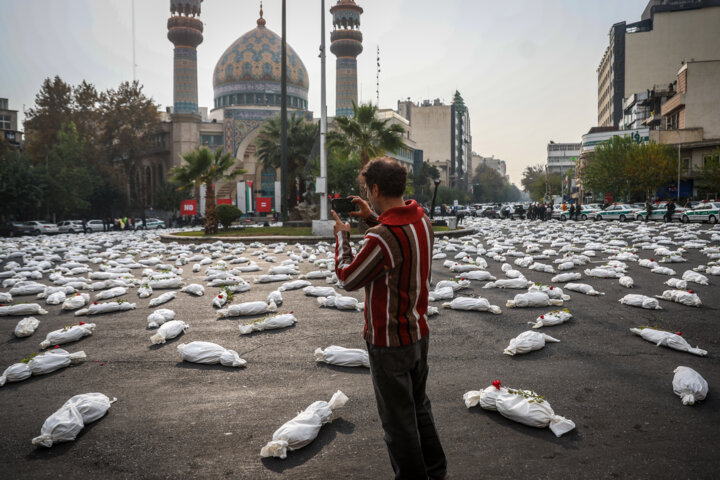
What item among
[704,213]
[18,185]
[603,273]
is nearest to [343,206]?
[603,273]

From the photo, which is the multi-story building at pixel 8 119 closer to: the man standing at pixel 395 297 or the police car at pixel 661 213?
the police car at pixel 661 213

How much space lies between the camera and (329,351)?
5016 mm

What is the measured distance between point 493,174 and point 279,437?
15212 cm

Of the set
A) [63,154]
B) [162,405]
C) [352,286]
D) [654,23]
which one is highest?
[654,23]

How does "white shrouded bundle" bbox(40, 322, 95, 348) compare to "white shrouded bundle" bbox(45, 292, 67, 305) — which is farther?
"white shrouded bundle" bbox(45, 292, 67, 305)

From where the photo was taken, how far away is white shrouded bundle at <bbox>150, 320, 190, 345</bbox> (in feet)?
19.1

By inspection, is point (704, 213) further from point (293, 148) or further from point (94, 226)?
point (94, 226)

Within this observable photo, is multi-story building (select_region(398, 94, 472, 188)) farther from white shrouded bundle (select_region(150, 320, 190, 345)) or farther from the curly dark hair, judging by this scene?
the curly dark hair

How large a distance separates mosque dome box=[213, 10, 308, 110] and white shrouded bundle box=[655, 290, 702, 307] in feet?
216

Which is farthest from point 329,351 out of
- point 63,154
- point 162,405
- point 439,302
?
point 63,154

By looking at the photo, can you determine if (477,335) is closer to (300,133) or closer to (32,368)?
(32,368)

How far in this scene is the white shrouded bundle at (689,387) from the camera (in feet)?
12.8

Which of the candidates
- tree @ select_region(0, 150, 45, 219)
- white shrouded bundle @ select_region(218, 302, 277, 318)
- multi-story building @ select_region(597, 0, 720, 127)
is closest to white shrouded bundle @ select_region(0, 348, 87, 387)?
white shrouded bundle @ select_region(218, 302, 277, 318)

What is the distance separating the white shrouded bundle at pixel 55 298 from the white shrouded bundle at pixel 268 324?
13.0 ft
